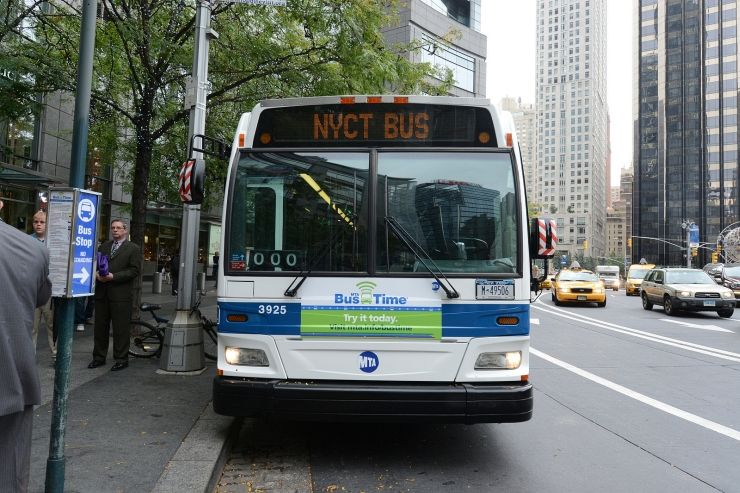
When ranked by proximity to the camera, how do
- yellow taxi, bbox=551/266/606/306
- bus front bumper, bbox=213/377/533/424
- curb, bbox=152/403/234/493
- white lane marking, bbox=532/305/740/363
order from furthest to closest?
yellow taxi, bbox=551/266/606/306 < white lane marking, bbox=532/305/740/363 < bus front bumper, bbox=213/377/533/424 < curb, bbox=152/403/234/493

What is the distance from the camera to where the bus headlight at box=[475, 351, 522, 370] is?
4316 millimetres

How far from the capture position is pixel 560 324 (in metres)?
15.6

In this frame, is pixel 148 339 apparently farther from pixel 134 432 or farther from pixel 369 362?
pixel 369 362

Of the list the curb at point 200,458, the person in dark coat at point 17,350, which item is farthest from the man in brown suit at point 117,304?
the person in dark coat at point 17,350

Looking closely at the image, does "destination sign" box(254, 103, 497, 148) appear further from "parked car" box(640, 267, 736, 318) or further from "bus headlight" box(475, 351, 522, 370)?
"parked car" box(640, 267, 736, 318)

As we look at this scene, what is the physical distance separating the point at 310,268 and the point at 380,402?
3.83 ft

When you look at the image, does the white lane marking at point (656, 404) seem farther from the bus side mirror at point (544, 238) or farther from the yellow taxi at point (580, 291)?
the yellow taxi at point (580, 291)

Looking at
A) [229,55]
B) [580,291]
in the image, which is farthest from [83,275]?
[580,291]

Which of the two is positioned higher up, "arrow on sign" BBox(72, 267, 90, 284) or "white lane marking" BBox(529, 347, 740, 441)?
"arrow on sign" BBox(72, 267, 90, 284)

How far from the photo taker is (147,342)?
862 cm

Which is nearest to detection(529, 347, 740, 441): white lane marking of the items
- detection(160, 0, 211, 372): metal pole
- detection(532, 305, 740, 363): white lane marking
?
detection(532, 305, 740, 363): white lane marking

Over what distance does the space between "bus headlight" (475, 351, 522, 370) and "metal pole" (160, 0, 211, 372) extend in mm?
4224

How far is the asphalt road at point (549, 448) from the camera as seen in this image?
4.12m

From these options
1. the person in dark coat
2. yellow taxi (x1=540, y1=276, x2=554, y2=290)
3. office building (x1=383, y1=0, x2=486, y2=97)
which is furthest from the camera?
office building (x1=383, y1=0, x2=486, y2=97)
